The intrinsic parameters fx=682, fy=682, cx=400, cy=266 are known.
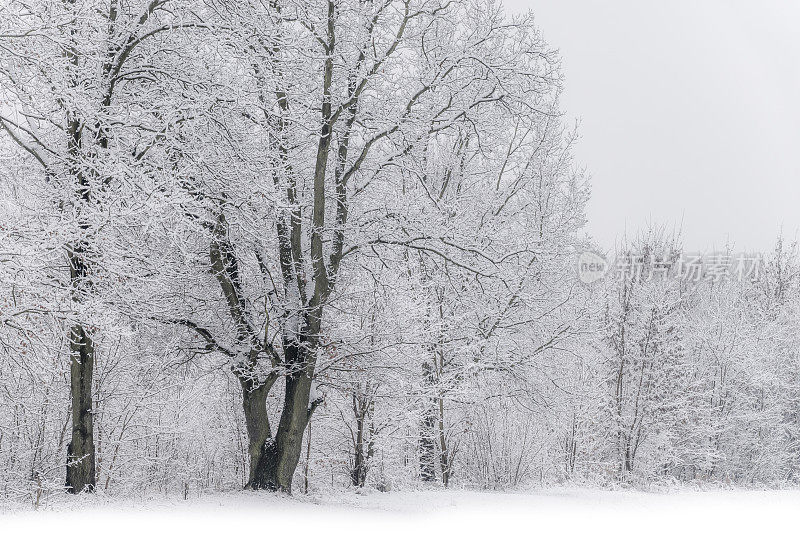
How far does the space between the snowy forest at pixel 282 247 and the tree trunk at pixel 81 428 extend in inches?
1.7

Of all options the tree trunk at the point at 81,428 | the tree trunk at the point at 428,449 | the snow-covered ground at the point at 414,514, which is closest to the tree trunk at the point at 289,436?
the snow-covered ground at the point at 414,514

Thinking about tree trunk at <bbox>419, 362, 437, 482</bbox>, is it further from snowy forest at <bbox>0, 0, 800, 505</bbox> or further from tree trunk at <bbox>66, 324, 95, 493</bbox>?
tree trunk at <bbox>66, 324, 95, 493</bbox>

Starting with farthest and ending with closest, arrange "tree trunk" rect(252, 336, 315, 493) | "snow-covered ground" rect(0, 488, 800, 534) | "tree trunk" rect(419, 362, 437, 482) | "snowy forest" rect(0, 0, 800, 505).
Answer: "tree trunk" rect(419, 362, 437, 482), "tree trunk" rect(252, 336, 315, 493), "snowy forest" rect(0, 0, 800, 505), "snow-covered ground" rect(0, 488, 800, 534)

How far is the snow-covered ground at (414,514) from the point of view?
6887 mm

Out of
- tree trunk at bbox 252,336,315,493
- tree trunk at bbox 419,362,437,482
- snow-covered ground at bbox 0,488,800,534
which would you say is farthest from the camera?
tree trunk at bbox 419,362,437,482

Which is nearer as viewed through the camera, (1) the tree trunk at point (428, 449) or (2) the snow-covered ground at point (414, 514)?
(2) the snow-covered ground at point (414, 514)

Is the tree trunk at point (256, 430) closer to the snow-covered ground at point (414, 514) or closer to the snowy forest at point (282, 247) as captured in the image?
the snowy forest at point (282, 247)

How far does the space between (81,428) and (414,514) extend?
4585 mm

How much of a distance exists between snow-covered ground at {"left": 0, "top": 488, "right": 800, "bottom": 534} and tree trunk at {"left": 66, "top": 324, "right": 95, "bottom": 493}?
70 cm

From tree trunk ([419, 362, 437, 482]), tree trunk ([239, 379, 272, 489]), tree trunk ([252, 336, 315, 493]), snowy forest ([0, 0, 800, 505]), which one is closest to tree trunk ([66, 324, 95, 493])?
snowy forest ([0, 0, 800, 505])

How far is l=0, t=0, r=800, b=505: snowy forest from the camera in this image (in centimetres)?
796

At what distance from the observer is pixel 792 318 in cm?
3016

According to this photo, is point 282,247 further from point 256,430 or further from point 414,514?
point 414,514

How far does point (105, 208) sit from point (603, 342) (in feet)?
66.8
